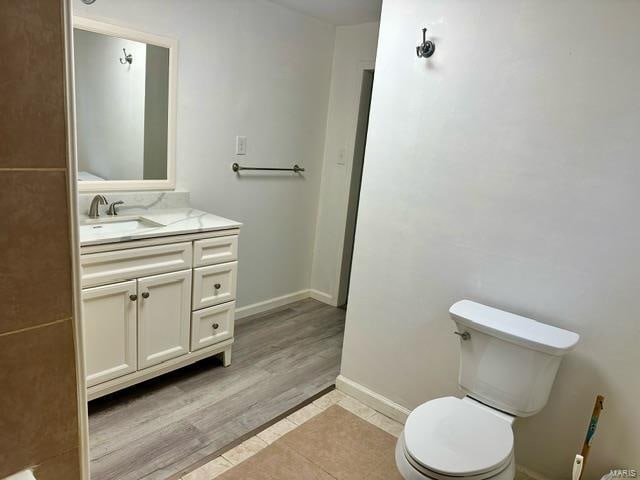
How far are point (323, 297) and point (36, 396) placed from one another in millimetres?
2937

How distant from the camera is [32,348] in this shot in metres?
0.73

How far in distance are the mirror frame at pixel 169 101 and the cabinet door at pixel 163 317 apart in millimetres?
601

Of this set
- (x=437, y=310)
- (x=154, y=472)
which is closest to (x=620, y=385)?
(x=437, y=310)

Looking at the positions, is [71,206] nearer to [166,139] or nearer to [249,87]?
[166,139]

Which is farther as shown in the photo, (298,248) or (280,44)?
(298,248)

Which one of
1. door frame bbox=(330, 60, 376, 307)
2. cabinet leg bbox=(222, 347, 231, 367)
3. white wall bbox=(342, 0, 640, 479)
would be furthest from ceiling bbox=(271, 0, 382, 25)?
cabinet leg bbox=(222, 347, 231, 367)

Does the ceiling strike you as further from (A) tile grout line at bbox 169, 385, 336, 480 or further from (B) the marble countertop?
(A) tile grout line at bbox 169, 385, 336, 480

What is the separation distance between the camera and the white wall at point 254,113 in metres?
2.44

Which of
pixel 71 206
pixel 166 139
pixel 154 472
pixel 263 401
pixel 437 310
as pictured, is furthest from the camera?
pixel 166 139

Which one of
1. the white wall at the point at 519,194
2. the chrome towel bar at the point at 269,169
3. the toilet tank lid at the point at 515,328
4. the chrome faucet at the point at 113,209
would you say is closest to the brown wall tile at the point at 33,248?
the toilet tank lid at the point at 515,328

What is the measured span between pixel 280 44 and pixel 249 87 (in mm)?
403

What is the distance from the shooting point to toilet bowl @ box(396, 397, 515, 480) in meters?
1.29

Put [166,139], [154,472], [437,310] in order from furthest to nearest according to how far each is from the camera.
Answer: [166,139] < [437,310] < [154,472]

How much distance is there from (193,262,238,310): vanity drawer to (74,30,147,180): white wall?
0.68 meters
